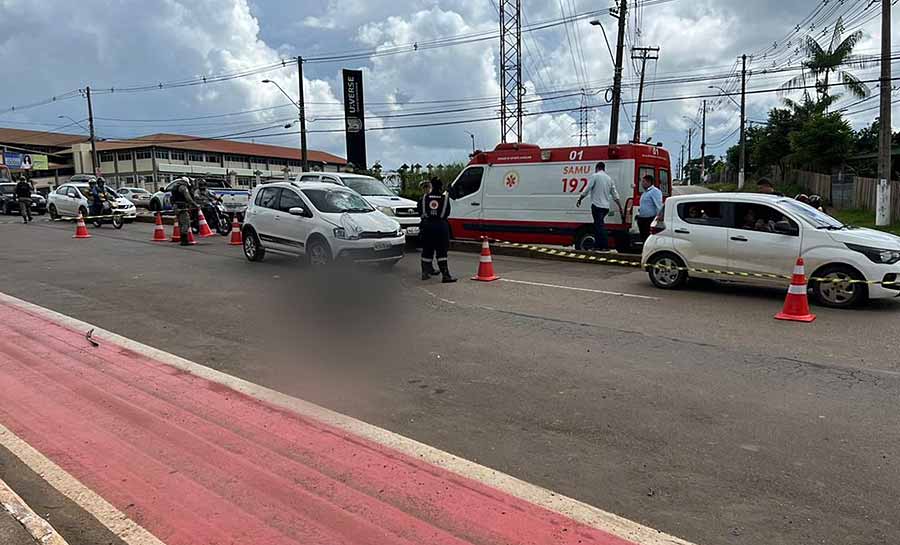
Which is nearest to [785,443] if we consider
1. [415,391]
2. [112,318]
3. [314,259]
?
[415,391]

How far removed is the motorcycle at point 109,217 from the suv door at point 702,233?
19390 millimetres

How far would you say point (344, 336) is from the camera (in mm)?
6875

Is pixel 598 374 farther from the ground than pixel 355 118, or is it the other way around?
pixel 355 118

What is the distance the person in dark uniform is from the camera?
10.5m

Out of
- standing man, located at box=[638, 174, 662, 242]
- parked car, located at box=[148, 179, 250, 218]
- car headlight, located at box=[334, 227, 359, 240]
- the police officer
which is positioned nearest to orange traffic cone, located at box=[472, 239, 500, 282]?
car headlight, located at box=[334, 227, 359, 240]

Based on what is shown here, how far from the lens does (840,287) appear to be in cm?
840

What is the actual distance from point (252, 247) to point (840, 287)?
10559 millimetres

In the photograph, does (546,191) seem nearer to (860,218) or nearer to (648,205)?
(648,205)

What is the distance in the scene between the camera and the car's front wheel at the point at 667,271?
991 centimetres

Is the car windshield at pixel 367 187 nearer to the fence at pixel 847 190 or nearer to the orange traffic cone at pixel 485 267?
the orange traffic cone at pixel 485 267

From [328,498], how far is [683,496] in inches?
78.5

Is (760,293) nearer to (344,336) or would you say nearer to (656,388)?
(656,388)

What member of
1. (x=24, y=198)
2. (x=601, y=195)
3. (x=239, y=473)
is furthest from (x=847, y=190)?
(x=24, y=198)

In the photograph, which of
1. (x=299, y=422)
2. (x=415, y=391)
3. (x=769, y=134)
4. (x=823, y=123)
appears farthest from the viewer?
(x=769, y=134)
